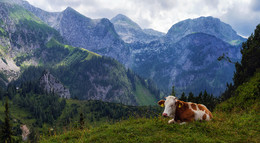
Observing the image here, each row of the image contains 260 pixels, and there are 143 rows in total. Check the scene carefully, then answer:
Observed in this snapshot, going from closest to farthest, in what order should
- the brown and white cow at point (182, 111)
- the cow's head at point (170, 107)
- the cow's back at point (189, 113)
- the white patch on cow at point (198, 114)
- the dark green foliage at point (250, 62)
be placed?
the cow's head at point (170, 107) → the brown and white cow at point (182, 111) → the cow's back at point (189, 113) → the white patch on cow at point (198, 114) → the dark green foliage at point (250, 62)

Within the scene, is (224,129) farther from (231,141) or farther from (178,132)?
(178,132)

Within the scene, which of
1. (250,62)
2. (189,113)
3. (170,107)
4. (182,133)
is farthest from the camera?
(250,62)

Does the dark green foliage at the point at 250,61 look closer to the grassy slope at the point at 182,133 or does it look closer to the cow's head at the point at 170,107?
the grassy slope at the point at 182,133

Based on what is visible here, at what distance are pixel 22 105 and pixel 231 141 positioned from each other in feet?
763

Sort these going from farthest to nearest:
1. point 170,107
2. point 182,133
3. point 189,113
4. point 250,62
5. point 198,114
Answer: point 250,62 < point 198,114 < point 189,113 < point 170,107 < point 182,133

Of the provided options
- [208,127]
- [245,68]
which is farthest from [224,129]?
[245,68]

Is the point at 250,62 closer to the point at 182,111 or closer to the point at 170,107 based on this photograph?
the point at 182,111

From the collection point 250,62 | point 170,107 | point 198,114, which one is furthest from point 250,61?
point 170,107

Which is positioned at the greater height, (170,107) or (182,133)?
(170,107)

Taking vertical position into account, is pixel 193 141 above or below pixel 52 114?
above

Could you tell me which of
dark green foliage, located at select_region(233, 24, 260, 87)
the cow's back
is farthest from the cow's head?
dark green foliage, located at select_region(233, 24, 260, 87)

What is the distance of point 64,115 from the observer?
19400 centimetres

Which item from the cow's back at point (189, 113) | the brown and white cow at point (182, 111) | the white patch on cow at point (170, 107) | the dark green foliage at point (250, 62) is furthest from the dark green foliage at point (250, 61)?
the white patch on cow at point (170, 107)

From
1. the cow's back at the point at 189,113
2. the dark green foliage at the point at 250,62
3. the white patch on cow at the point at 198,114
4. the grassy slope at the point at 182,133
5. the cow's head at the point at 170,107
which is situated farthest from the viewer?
the dark green foliage at the point at 250,62
